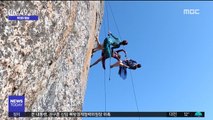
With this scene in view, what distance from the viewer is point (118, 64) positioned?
831 inches

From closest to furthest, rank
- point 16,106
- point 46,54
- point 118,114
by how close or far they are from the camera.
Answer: point 16,106, point 118,114, point 46,54

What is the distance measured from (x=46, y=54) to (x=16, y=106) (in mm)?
2418

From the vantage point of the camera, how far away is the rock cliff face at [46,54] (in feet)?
34.0

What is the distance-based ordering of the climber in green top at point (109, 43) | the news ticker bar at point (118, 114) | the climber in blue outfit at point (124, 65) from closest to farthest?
the news ticker bar at point (118, 114), the climber in green top at point (109, 43), the climber in blue outfit at point (124, 65)

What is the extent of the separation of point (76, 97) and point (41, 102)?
108 inches

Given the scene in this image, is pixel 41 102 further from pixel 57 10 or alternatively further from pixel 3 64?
pixel 57 10

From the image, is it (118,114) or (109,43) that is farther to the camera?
(109,43)

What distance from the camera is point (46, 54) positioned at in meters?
11.8

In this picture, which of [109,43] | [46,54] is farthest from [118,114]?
[109,43]

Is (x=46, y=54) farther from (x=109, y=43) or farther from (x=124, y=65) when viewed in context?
(x=124, y=65)

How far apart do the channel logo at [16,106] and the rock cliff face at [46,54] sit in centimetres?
19

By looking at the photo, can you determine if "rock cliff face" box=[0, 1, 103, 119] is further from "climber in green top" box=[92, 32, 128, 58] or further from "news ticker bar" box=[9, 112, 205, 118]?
"climber in green top" box=[92, 32, 128, 58]

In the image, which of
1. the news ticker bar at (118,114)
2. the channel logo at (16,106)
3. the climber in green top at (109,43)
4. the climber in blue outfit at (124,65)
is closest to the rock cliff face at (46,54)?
the channel logo at (16,106)

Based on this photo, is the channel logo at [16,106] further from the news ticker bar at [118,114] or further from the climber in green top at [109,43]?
the climber in green top at [109,43]
